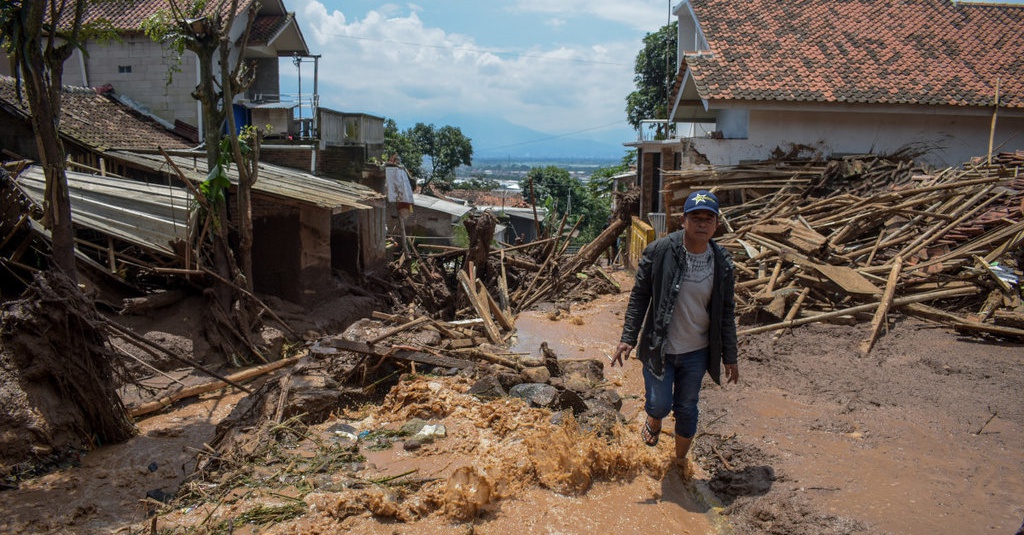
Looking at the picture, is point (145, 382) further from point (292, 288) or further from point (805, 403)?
point (805, 403)

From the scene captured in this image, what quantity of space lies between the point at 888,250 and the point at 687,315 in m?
6.44

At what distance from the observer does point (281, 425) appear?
6.09 m

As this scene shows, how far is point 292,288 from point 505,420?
9.21 m

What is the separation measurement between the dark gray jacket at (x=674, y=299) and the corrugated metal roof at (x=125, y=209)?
937 centimetres

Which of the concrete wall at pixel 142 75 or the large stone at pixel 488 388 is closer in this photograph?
the large stone at pixel 488 388

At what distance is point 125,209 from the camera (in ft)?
38.0

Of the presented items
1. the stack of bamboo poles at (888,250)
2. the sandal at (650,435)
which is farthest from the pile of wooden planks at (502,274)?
the sandal at (650,435)

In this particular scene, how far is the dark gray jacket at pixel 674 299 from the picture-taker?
4578 mm

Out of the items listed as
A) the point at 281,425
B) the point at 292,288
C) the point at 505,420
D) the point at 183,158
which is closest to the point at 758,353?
the point at 505,420

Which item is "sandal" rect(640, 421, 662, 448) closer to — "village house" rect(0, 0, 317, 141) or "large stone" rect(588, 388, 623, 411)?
"large stone" rect(588, 388, 623, 411)

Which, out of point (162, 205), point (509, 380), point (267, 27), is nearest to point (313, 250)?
point (162, 205)

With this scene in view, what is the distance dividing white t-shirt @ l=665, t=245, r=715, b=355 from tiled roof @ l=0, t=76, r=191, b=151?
14.3 metres

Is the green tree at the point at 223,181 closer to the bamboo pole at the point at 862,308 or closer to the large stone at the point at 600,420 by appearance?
the large stone at the point at 600,420

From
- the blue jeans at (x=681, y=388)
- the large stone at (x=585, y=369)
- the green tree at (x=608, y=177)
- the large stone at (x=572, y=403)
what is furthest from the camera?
the green tree at (x=608, y=177)
